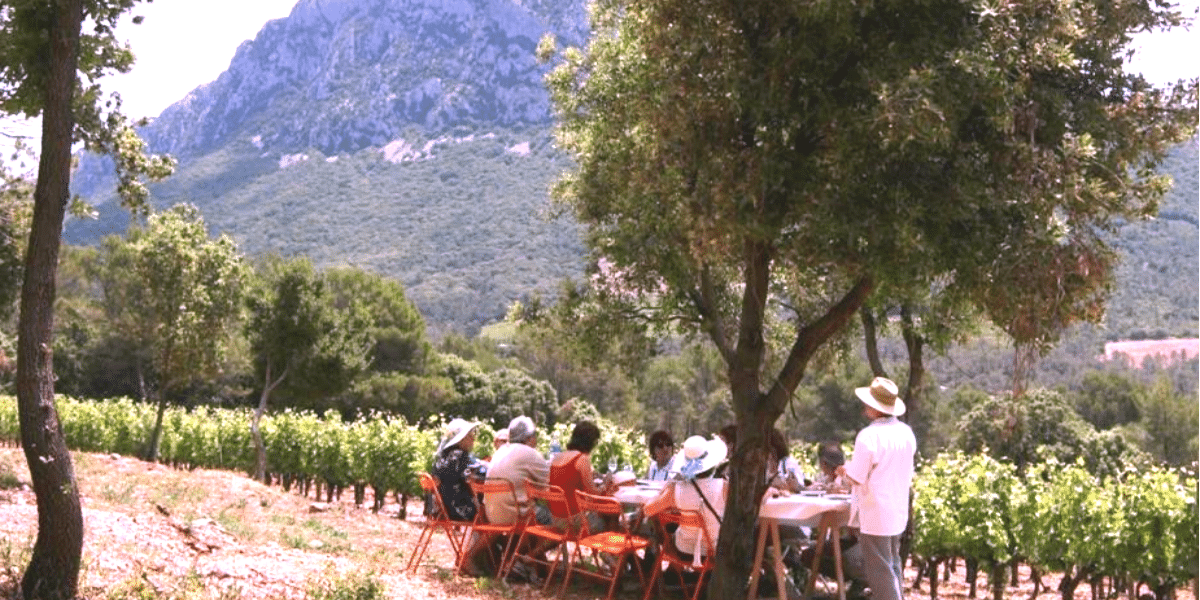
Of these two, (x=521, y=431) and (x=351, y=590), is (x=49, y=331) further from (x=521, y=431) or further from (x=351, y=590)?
(x=521, y=431)

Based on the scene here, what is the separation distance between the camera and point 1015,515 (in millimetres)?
10797

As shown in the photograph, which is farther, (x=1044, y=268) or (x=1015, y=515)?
(x=1015, y=515)

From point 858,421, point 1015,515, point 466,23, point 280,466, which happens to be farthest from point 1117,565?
point 466,23

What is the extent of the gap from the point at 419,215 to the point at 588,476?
9739 cm

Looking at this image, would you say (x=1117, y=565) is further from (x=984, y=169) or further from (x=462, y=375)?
(x=462, y=375)

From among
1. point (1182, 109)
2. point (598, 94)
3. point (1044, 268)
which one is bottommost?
point (1044, 268)

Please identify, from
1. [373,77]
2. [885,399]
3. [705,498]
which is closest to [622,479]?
[705,498]

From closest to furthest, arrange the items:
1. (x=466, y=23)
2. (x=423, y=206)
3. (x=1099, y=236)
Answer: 1. (x=1099, y=236)
2. (x=423, y=206)
3. (x=466, y=23)

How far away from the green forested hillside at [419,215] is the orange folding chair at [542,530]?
71580 millimetres

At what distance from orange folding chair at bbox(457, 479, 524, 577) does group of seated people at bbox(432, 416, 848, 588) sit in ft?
0.15

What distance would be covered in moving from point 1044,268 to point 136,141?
6065 mm

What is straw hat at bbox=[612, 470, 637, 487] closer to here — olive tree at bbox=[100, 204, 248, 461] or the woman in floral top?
the woman in floral top

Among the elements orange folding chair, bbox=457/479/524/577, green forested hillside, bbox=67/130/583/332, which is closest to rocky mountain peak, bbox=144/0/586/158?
green forested hillside, bbox=67/130/583/332

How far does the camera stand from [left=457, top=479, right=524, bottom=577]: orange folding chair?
28.2ft
